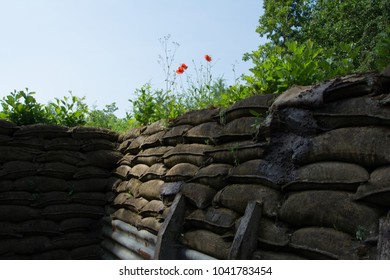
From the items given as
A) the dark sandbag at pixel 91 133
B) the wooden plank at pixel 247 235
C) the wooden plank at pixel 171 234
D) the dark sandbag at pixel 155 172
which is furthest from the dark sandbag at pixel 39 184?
the wooden plank at pixel 247 235

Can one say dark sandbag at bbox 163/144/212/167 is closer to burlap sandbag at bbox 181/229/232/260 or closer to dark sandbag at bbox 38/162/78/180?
burlap sandbag at bbox 181/229/232/260

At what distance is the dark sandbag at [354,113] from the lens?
186 centimetres

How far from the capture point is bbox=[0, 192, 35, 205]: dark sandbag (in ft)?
14.8

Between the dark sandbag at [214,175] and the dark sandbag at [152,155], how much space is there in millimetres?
1010

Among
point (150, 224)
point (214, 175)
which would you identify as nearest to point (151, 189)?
point (150, 224)

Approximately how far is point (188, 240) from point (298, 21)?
19937mm

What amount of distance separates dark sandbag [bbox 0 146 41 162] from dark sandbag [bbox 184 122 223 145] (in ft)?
8.67

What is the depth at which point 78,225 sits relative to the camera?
4.80 m

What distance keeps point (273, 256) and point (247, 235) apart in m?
0.21

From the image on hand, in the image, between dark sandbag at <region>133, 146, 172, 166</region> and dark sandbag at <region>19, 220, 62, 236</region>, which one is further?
dark sandbag at <region>19, 220, 62, 236</region>

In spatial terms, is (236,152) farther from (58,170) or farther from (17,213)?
(17,213)

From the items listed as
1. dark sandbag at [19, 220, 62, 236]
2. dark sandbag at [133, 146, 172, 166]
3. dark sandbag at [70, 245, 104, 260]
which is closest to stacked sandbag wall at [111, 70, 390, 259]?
dark sandbag at [133, 146, 172, 166]

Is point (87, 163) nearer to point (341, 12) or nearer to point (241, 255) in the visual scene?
point (241, 255)

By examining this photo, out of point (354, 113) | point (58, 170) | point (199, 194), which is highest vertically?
point (354, 113)
